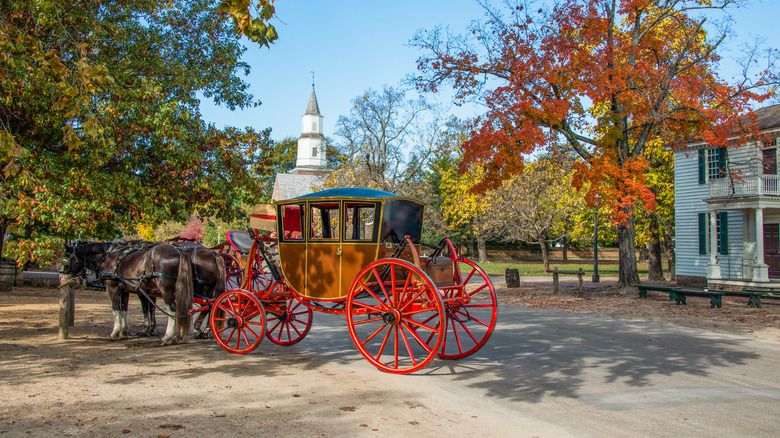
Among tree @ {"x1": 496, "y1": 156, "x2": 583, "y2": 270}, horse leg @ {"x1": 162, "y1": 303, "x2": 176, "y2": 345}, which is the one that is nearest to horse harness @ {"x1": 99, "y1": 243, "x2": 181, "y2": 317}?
horse leg @ {"x1": 162, "y1": 303, "x2": 176, "y2": 345}

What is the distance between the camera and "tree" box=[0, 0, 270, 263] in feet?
40.7

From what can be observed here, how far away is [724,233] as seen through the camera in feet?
83.8

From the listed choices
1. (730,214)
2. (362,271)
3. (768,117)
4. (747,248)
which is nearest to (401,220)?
(362,271)

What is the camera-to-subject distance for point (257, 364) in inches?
332

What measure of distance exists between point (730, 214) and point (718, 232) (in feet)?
3.17

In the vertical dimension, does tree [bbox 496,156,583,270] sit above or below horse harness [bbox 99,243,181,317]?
above

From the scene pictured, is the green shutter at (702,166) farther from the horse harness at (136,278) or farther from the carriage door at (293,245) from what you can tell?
the horse harness at (136,278)

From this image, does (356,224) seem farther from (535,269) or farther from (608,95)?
(535,269)

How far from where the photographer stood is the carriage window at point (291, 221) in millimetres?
9086

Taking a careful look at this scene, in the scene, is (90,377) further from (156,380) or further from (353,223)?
(353,223)

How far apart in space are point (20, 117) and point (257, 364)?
992 cm

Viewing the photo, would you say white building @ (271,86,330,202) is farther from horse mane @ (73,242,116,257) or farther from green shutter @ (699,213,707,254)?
horse mane @ (73,242,116,257)

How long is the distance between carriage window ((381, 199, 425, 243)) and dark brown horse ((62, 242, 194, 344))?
3.75 meters

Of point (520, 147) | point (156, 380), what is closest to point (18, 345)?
point (156, 380)
